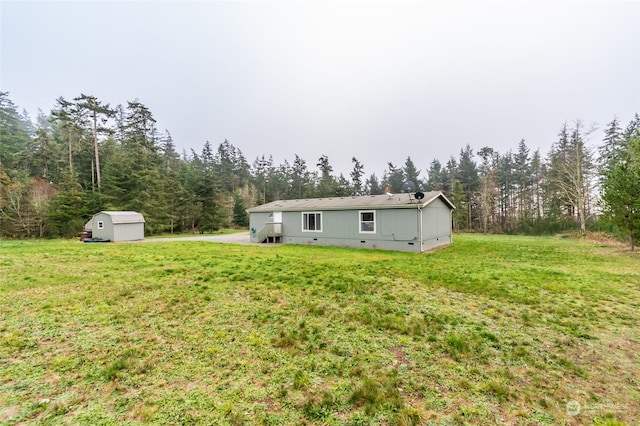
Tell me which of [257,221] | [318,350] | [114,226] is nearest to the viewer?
[318,350]

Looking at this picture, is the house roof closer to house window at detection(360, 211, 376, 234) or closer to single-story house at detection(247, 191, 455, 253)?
single-story house at detection(247, 191, 455, 253)

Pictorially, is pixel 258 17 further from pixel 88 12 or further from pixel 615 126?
pixel 615 126

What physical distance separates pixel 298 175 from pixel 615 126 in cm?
3495

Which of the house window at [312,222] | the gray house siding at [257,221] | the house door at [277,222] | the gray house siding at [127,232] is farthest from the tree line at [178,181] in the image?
the gray house siding at [257,221]

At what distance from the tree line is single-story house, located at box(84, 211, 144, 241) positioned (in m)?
4.83

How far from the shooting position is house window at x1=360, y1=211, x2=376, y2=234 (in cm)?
1267

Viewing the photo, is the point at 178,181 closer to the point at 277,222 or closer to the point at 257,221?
the point at 257,221

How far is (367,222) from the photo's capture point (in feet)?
42.2

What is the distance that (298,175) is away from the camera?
40.1 m

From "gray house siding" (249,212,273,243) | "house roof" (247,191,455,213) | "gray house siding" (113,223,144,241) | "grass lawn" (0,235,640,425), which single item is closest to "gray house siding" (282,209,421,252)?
"house roof" (247,191,455,213)

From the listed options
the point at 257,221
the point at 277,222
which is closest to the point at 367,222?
the point at 277,222

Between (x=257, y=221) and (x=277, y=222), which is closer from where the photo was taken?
(x=277, y=222)

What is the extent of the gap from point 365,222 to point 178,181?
2199 centimetres

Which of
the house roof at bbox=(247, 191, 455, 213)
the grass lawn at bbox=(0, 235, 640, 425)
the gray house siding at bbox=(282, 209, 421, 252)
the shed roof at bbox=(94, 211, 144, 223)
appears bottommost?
the grass lawn at bbox=(0, 235, 640, 425)
